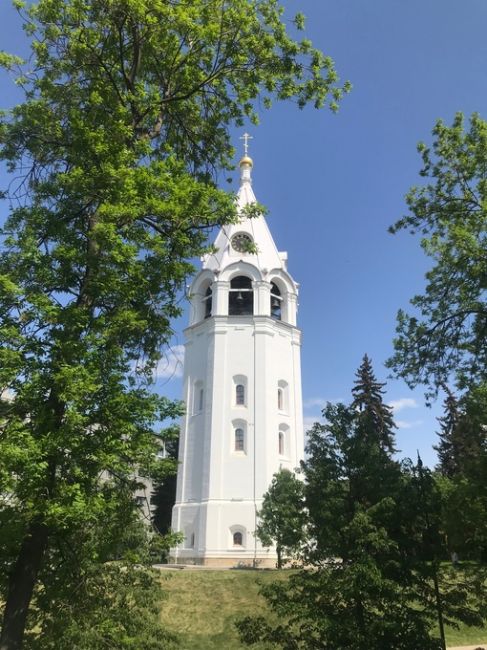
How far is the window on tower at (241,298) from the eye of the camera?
39.5 meters

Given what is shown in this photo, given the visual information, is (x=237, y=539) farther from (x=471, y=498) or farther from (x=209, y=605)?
(x=471, y=498)

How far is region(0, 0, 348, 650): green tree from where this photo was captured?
20.2 feet

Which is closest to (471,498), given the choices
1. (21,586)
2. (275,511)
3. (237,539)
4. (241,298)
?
(21,586)

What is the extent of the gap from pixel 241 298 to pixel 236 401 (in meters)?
8.01

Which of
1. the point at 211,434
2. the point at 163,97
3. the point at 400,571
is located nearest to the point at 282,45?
the point at 163,97

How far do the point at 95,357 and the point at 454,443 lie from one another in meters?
37.0

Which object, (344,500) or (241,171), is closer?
(344,500)

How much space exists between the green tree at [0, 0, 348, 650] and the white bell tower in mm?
20343

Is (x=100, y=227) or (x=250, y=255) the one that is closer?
(x=100, y=227)

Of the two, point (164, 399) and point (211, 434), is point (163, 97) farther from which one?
A: point (211, 434)

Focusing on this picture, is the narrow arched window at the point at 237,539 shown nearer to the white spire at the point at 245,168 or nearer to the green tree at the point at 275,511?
the green tree at the point at 275,511

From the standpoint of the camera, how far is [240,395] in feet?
119

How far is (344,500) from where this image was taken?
9695mm

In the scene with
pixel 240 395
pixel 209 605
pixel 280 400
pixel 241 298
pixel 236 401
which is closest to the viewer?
pixel 209 605
